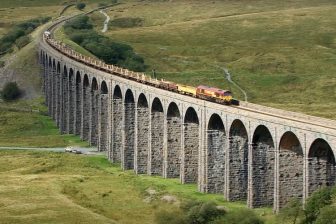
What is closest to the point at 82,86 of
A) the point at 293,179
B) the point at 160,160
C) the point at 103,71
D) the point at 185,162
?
the point at 103,71

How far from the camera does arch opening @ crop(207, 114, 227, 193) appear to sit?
270ft

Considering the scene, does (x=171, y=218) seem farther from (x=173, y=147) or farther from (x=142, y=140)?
(x=142, y=140)

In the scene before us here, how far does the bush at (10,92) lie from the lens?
169 metres

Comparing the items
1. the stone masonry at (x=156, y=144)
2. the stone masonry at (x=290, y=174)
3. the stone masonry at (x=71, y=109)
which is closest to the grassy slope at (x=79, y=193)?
the stone masonry at (x=156, y=144)

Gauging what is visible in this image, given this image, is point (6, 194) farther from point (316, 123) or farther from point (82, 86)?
point (82, 86)

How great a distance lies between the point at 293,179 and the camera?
71.9 m

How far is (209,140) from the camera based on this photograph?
82.8 meters

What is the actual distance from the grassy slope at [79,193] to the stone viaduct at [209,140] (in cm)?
216

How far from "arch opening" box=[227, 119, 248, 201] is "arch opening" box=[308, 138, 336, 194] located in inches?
483

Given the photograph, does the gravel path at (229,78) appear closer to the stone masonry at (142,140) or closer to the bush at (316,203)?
the stone masonry at (142,140)

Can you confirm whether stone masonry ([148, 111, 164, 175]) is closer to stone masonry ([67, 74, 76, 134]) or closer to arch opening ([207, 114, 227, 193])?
arch opening ([207, 114, 227, 193])

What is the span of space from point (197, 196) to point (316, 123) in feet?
66.1

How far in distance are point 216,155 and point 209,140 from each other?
6.61 ft

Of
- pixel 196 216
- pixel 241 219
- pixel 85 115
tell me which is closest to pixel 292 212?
pixel 241 219
